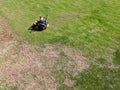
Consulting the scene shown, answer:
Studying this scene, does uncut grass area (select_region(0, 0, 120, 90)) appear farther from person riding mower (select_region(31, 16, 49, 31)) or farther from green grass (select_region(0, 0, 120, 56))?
person riding mower (select_region(31, 16, 49, 31))

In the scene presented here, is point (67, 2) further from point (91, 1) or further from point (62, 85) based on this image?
point (62, 85)

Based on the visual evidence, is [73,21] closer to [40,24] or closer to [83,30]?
[83,30]

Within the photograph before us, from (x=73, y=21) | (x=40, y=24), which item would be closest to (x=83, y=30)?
(x=73, y=21)

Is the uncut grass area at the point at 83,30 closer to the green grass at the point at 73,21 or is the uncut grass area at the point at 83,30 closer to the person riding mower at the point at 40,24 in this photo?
the green grass at the point at 73,21

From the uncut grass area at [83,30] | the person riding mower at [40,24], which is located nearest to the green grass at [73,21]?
the uncut grass area at [83,30]

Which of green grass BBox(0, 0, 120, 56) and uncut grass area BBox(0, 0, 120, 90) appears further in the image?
green grass BBox(0, 0, 120, 56)

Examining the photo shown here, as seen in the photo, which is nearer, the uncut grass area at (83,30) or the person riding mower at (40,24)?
the uncut grass area at (83,30)

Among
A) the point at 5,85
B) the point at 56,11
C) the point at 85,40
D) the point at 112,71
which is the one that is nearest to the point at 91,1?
the point at 56,11

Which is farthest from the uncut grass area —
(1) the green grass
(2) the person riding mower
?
(2) the person riding mower
